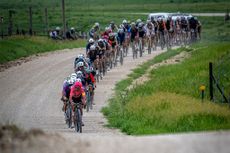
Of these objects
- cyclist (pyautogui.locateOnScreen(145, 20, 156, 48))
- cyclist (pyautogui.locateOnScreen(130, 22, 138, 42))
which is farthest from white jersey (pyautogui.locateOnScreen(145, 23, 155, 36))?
cyclist (pyautogui.locateOnScreen(130, 22, 138, 42))

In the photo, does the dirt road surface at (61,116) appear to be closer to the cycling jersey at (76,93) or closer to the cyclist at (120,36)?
the cycling jersey at (76,93)

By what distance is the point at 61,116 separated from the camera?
25.5 meters

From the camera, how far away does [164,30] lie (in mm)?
46156

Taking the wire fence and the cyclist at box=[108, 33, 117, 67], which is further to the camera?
the cyclist at box=[108, 33, 117, 67]

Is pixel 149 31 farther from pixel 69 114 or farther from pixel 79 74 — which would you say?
pixel 69 114

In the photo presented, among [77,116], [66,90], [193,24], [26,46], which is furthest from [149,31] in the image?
[77,116]

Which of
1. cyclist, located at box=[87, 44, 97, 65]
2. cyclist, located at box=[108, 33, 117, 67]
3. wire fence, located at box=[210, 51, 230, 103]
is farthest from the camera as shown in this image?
cyclist, located at box=[108, 33, 117, 67]

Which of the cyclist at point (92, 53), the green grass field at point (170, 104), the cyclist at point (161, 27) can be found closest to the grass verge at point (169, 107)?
the green grass field at point (170, 104)

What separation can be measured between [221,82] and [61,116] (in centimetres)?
545

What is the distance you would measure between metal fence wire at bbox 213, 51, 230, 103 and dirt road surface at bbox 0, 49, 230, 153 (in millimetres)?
3721

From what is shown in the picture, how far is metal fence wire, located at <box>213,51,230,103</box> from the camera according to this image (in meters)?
23.9

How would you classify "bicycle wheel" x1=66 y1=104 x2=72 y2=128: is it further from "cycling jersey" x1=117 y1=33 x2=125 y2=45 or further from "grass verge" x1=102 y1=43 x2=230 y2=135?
"cycling jersey" x1=117 y1=33 x2=125 y2=45

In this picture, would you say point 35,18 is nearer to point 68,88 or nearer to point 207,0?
point 207,0

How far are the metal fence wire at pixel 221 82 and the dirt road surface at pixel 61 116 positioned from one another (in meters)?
3.72
